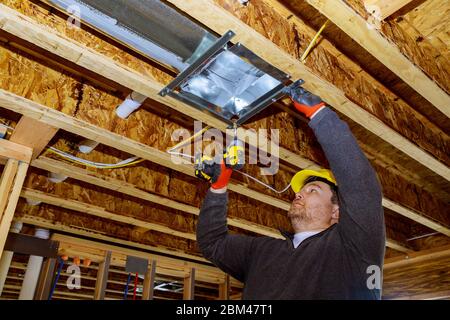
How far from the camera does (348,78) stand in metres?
2.01

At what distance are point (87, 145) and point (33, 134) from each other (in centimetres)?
38

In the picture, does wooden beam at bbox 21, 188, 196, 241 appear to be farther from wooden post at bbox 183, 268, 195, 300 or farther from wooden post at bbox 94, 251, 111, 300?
wooden post at bbox 183, 268, 195, 300

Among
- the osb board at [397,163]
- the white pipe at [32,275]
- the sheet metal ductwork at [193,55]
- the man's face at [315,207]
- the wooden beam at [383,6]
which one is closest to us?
the sheet metal ductwork at [193,55]

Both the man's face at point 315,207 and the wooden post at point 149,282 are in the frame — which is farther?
the wooden post at point 149,282

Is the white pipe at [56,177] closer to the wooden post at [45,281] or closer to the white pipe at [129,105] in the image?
the white pipe at [129,105]

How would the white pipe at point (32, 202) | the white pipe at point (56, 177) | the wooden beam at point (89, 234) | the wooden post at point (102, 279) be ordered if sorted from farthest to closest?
1. the wooden post at point (102, 279)
2. the wooden beam at point (89, 234)
3. the white pipe at point (32, 202)
4. the white pipe at point (56, 177)

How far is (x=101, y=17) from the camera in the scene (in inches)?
52.3

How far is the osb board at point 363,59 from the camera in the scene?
1.84 metres

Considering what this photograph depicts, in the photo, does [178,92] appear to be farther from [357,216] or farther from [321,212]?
[357,216]

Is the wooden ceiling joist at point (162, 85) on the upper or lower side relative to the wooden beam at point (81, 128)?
upper

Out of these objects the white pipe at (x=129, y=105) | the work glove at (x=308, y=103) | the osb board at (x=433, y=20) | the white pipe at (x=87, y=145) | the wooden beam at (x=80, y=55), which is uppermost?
the osb board at (x=433, y=20)

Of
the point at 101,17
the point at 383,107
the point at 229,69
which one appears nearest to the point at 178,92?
the point at 229,69

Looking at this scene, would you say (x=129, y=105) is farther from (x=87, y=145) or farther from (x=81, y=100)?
→ (x=87, y=145)

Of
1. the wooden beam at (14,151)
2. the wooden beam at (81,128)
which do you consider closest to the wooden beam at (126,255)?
the wooden beam at (14,151)
